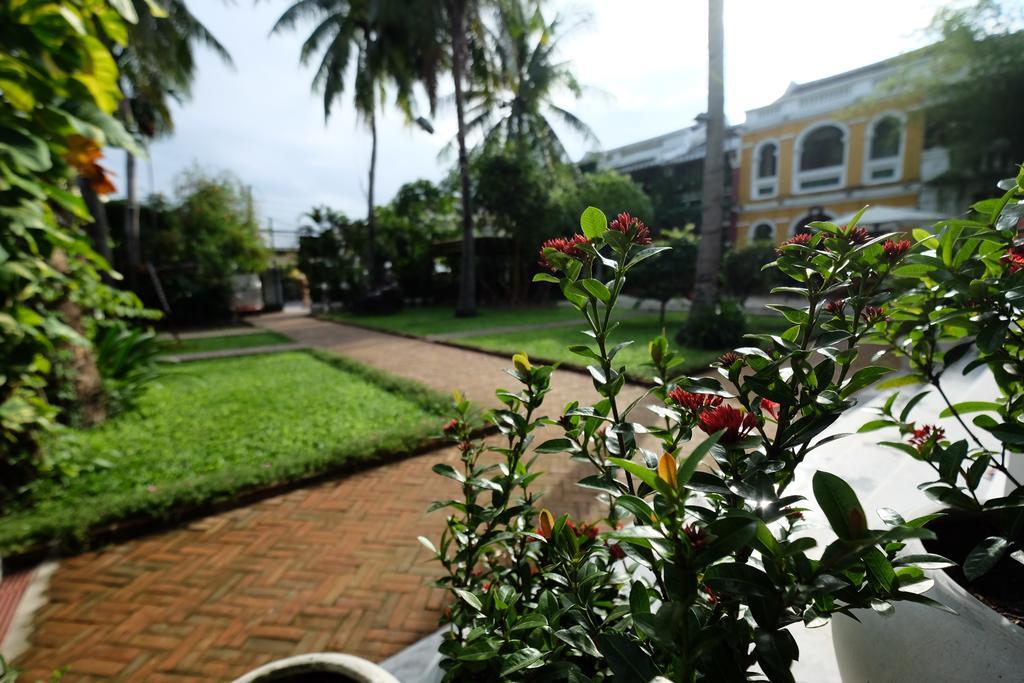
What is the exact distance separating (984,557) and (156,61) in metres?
15.8

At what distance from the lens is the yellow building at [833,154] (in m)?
15.5

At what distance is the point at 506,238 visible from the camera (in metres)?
15.6

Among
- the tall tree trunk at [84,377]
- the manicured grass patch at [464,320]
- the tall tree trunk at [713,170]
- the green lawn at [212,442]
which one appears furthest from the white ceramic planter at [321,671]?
the manicured grass patch at [464,320]

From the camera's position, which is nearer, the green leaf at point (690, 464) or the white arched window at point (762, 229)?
the green leaf at point (690, 464)

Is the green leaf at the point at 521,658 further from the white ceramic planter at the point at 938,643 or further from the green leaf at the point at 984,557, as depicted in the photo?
the green leaf at the point at 984,557

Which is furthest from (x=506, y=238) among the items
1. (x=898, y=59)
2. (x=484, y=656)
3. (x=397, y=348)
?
(x=484, y=656)

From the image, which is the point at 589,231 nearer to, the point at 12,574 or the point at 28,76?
the point at 28,76

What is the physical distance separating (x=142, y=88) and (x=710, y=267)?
14724 mm

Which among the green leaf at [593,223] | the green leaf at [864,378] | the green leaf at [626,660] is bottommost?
the green leaf at [626,660]

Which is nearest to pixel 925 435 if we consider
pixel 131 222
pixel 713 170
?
pixel 713 170

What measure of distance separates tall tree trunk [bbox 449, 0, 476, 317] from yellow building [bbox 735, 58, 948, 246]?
10.9 metres

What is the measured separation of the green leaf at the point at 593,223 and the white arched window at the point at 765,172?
21.6m

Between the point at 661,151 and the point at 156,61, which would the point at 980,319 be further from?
the point at 661,151

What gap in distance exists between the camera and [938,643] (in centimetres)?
84
